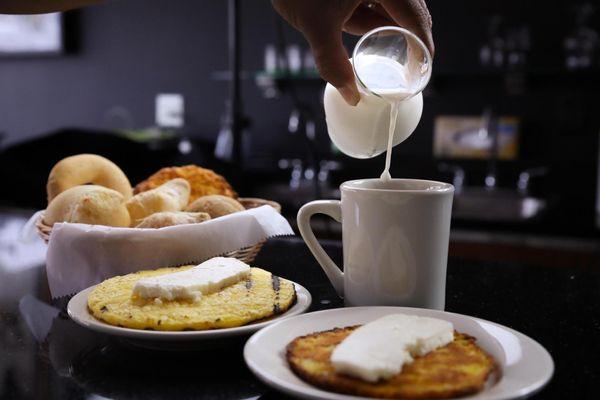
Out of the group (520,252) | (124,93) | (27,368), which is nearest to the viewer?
(27,368)

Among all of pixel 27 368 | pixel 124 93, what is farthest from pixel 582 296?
pixel 124 93

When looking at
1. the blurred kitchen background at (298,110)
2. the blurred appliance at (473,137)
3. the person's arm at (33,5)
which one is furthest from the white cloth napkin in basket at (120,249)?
the blurred appliance at (473,137)

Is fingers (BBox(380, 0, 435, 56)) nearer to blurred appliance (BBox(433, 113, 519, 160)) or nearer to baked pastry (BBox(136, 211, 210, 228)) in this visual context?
baked pastry (BBox(136, 211, 210, 228))

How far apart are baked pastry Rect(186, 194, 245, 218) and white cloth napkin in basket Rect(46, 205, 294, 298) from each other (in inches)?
3.4

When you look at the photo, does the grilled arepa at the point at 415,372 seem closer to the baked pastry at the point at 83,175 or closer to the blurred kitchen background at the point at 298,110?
the baked pastry at the point at 83,175

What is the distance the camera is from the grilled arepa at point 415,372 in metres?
0.47

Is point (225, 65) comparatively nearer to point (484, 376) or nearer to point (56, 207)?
point (56, 207)

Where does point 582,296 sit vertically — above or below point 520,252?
above

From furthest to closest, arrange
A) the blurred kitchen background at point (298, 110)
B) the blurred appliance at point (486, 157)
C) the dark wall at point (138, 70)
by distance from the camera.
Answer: the dark wall at point (138, 70), the blurred appliance at point (486, 157), the blurred kitchen background at point (298, 110)

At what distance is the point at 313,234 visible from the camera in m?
0.80

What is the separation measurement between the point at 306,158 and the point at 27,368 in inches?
123

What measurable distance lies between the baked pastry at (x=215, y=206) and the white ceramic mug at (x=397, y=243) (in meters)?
0.27

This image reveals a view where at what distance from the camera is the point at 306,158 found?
370 cm

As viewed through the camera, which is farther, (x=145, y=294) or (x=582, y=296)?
(x=582, y=296)
